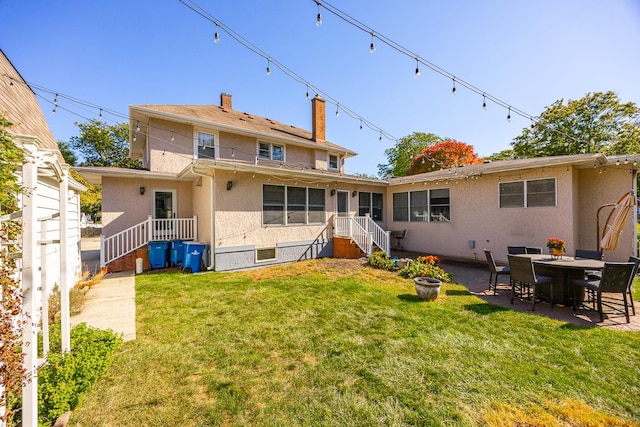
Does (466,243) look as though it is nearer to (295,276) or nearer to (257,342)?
(295,276)

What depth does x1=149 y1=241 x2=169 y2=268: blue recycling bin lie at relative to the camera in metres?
8.66

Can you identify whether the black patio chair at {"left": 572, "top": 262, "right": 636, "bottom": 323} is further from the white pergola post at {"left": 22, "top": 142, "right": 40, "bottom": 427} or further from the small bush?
the white pergola post at {"left": 22, "top": 142, "right": 40, "bottom": 427}

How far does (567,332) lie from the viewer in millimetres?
3996

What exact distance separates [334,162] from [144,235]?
1060 centimetres

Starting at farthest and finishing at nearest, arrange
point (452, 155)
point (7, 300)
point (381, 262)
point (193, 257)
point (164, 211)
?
point (452, 155) → point (164, 211) → point (381, 262) → point (193, 257) → point (7, 300)

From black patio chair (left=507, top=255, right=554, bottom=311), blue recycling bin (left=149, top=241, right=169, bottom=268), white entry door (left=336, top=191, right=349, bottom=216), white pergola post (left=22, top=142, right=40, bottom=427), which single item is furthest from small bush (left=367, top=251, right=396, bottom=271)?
white pergola post (left=22, top=142, right=40, bottom=427)

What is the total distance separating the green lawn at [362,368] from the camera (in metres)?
2.38

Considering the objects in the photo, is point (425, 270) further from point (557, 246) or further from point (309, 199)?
point (309, 199)

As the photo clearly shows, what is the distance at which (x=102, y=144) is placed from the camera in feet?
95.2

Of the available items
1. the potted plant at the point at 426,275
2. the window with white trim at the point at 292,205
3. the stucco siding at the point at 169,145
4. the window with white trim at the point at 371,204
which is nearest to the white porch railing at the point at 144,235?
the stucco siding at the point at 169,145

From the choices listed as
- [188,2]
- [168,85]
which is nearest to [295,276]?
[188,2]

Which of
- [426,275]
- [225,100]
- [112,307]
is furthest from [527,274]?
[225,100]

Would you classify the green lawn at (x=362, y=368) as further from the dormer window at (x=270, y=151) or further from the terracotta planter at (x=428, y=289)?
the dormer window at (x=270, y=151)

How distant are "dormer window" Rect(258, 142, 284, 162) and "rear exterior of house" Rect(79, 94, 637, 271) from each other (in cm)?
5
